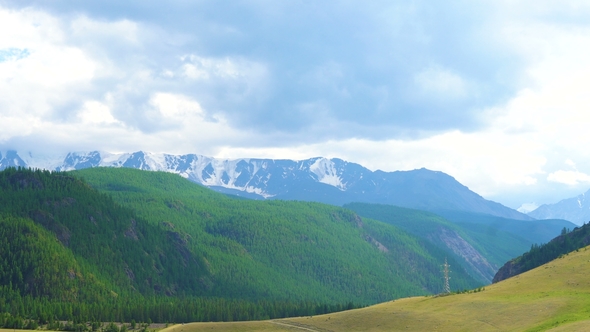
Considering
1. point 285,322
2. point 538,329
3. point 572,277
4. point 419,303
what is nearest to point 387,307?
point 419,303

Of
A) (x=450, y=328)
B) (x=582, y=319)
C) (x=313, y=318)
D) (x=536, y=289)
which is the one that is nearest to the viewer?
(x=582, y=319)

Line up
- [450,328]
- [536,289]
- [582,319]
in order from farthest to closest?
1. [536,289]
2. [450,328]
3. [582,319]

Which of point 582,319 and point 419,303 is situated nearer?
point 582,319

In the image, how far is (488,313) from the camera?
167250mm

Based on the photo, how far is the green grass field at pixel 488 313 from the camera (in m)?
157

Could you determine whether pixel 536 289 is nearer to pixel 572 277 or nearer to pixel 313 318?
pixel 572 277

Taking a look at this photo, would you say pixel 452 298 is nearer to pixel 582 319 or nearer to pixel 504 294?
pixel 504 294

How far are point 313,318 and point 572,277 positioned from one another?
61472mm

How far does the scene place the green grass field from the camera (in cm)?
15662

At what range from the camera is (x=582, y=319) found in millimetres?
143875

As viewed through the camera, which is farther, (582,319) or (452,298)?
(452,298)

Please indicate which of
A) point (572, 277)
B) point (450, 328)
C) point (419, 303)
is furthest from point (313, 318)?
point (572, 277)

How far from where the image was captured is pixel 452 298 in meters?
193

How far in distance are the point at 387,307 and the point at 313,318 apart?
1832 cm
